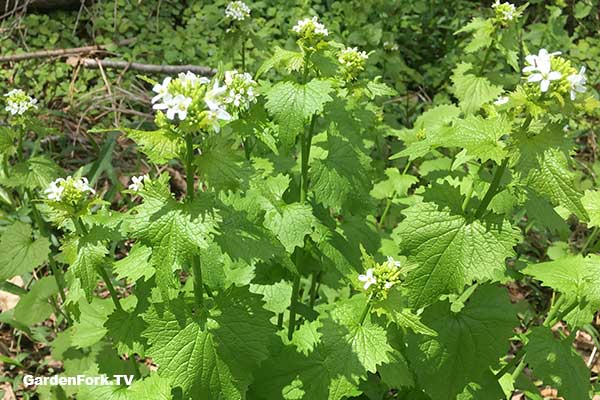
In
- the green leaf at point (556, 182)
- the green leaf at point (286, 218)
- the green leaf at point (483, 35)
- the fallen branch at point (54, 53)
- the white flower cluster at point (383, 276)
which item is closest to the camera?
the green leaf at point (556, 182)

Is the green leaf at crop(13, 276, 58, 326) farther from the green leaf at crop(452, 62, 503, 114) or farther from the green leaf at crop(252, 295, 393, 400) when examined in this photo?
the green leaf at crop(452, 62, 503, 114)

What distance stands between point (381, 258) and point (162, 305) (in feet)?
4.46

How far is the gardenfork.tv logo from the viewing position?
259 centimetres

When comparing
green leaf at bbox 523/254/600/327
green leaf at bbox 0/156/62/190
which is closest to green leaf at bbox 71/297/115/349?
green leaf at bbox 0/156/62/190

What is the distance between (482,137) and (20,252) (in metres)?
2.63

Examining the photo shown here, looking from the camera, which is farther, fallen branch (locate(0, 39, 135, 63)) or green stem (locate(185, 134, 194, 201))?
fallen branch (locate(0, 39, 135, 63))

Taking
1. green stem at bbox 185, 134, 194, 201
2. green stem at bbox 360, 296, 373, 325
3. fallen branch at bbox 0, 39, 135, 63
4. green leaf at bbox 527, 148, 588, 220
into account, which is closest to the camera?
green stem at bbox 185, 134, 194, 201

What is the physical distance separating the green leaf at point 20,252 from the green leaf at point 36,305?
29 cm

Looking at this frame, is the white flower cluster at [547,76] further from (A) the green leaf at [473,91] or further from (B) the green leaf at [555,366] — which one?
(A) the green leaf at [473,91]

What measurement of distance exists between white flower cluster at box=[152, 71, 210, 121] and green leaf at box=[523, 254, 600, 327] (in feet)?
5.47

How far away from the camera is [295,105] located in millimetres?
2201

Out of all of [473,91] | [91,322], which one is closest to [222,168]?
[91,322]

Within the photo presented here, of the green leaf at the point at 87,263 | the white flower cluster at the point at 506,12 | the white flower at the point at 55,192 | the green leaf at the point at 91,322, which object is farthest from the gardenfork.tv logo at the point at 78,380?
the white flower cluster at the point at 506,12

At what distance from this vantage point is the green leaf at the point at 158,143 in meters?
1.65
